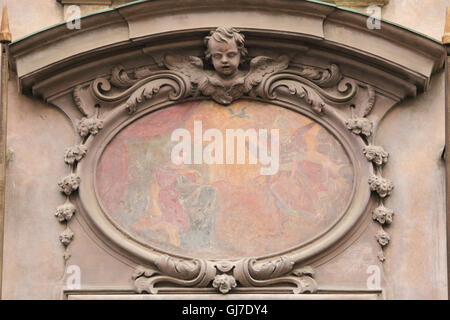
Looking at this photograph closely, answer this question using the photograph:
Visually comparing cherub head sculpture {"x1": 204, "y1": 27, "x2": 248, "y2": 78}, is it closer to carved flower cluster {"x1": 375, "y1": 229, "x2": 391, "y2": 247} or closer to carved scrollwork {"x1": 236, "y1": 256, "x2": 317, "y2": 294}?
carved scrollwork {"x1": 236, "y1": 256, "x2": 317, "y2": 294}

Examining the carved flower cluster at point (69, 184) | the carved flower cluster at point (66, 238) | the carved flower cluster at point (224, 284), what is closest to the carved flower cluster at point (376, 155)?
the carved flower cluster at point (224, 284)

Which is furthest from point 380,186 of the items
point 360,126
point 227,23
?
point 227,23

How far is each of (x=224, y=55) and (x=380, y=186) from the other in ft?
4.77

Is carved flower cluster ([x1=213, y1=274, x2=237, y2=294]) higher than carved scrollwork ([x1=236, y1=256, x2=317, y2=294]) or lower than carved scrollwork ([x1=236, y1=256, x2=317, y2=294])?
lower

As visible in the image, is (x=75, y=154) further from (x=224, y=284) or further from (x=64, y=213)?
(x=224, y=284)

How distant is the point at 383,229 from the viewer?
11.6 metres

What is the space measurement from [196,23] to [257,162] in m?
1.09

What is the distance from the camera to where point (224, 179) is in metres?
11.9

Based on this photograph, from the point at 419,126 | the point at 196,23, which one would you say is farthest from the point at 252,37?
the point at 419,126

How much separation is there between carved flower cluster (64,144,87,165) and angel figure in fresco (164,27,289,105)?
0.89 m

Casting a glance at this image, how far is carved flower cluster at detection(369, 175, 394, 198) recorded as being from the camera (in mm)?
11648
